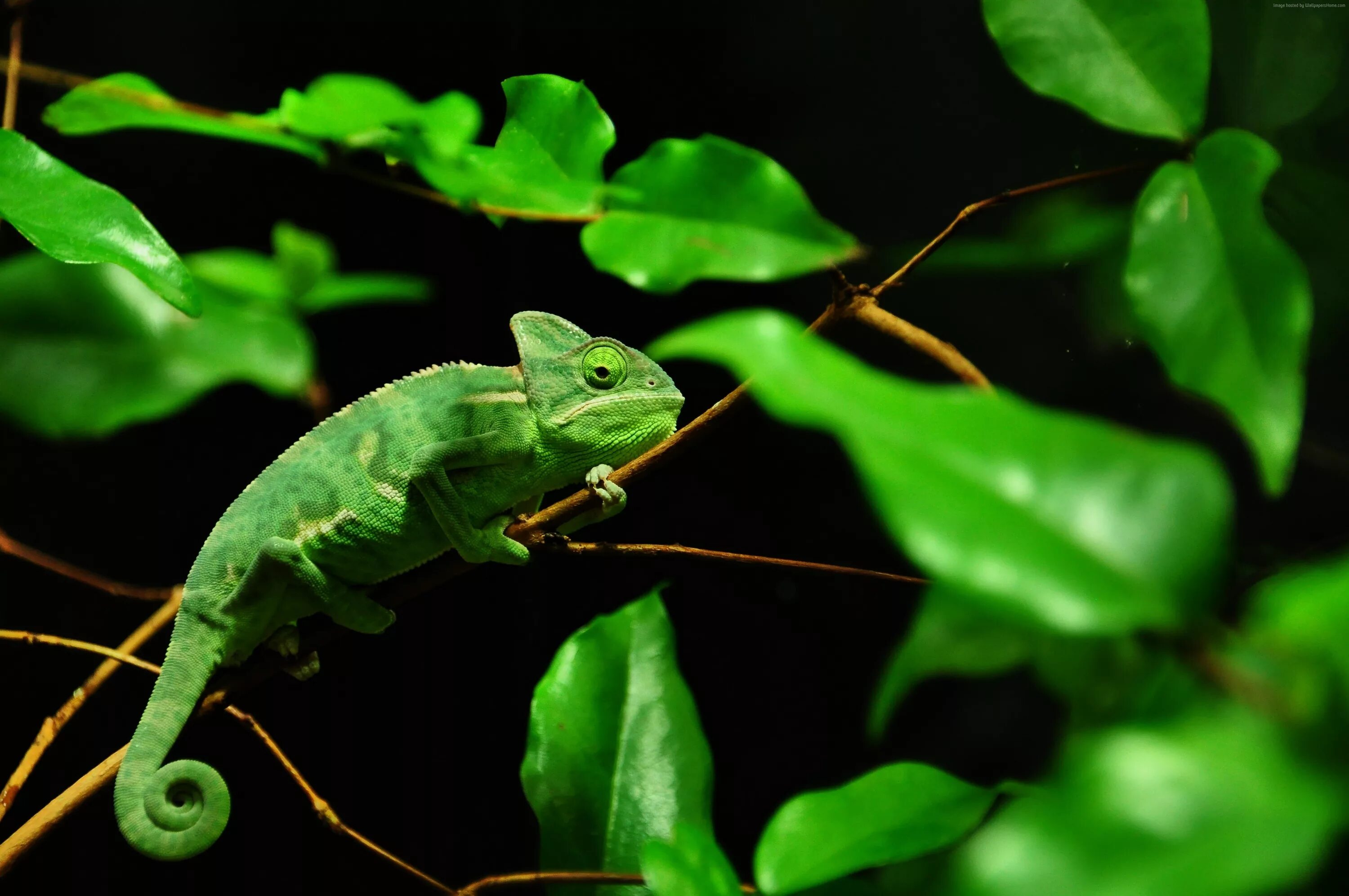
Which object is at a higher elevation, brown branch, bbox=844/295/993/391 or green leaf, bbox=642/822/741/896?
brown branch, bbox=844/295/993/391

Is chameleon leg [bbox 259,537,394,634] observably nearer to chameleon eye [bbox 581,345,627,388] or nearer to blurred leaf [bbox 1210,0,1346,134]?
chameleon eye [bbox 581,345,627,388]

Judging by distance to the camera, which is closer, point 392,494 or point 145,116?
point 145,116

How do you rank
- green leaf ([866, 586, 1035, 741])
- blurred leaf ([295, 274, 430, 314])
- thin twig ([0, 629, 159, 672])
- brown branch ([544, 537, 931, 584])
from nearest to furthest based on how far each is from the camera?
1. green leaf ([866, 586, 1035, 741])
2. brown branch ([544, 537, 931, 584])
3. thin twig ([0, 629, 159, 672])
4. blurred leaf ([295, 274, 430, 314])

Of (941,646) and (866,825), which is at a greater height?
(941,646)

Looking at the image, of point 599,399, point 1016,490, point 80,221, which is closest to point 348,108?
point 80,221

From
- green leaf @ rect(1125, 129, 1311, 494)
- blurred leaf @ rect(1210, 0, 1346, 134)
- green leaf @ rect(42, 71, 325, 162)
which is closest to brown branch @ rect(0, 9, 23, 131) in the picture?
green leaf @ rect(42, 71, 325, 162)

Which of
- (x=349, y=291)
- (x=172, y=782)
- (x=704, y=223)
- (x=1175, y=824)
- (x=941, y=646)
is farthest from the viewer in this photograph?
(x=349, y=291)

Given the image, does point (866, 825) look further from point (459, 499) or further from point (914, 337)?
point (459, 499)
